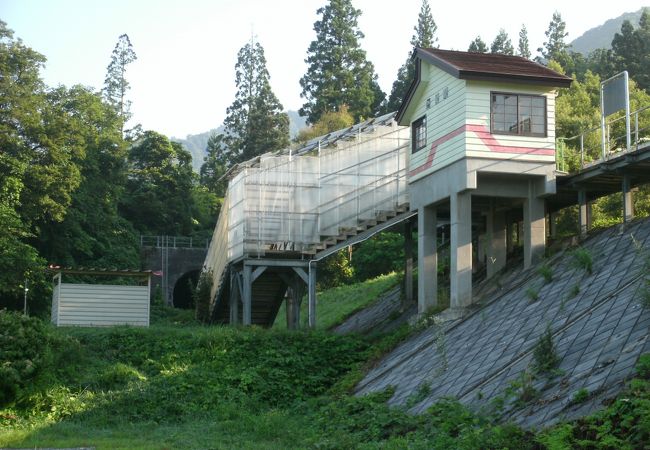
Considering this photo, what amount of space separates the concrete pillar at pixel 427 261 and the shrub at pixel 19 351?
1020 centimetres

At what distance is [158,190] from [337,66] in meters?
18.1

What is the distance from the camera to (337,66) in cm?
7425

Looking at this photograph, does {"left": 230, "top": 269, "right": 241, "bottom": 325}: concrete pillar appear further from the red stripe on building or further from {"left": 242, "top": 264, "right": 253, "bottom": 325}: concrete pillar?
the red stripe on building

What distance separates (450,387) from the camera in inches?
715

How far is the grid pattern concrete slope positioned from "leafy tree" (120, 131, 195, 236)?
136ft

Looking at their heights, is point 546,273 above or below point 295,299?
above

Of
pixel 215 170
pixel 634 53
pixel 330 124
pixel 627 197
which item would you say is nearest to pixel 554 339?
pixel 627 197

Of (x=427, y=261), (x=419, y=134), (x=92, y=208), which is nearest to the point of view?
(x=427, y=261)

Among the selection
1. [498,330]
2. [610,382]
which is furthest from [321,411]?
[610,382]

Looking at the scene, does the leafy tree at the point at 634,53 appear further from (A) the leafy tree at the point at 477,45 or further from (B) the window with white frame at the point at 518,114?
(B) the window with white frame at the point at 518,114

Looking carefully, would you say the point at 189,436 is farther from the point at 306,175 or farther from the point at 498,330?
the point at 306,175

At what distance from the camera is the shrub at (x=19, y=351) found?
21.3 m

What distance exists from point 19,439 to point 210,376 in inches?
258

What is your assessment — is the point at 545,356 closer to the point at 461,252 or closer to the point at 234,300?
the point at 461,252
